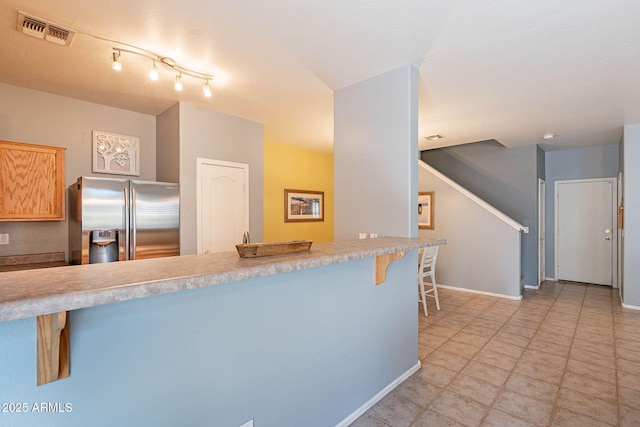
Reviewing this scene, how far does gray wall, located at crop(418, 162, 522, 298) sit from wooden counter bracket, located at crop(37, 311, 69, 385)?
5443 mm

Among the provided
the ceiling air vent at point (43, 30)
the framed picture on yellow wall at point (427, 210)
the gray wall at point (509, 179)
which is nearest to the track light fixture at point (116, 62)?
the ceiling air vent at point (43, 30)

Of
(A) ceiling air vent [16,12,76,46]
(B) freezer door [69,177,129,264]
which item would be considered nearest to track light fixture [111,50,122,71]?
(A) ceiling air vent [16,12,76,46]

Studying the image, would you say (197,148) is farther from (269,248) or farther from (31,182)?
(269,248)

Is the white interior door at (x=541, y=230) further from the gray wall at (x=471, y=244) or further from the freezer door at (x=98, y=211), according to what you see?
the freezer door at (x=98, y=211)

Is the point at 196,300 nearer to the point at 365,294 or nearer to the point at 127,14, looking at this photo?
the point at 365,294

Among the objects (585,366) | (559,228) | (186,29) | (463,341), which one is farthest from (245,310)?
(559,228)

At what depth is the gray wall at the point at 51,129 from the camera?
301 centimetres

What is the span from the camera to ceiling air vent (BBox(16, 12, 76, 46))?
1.97m

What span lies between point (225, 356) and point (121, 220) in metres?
2.23

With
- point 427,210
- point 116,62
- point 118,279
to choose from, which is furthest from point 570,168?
point 118,279

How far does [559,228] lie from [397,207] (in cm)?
547

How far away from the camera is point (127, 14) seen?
75.7 inches

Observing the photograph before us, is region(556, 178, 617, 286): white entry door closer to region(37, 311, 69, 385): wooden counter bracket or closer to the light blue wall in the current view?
the light blue wall

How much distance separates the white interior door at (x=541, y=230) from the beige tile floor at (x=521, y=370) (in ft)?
4.67
